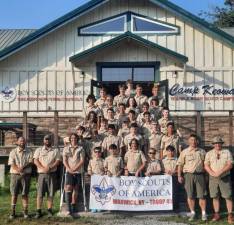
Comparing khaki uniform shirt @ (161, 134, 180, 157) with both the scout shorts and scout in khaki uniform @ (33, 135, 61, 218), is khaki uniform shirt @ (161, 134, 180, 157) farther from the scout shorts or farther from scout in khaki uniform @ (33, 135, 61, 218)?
scout in khaki uniform @ (33, 135, 61, 218)

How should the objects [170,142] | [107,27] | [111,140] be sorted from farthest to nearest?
[107,27], [111,140], [170,142]

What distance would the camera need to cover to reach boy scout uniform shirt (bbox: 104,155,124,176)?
502 inches

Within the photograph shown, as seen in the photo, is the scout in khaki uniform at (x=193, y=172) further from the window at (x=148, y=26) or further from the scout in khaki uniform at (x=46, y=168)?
the window at (x=148, y=26)

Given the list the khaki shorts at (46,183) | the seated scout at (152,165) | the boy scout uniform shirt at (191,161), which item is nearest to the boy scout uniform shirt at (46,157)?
the khaki shorts at (46,183)

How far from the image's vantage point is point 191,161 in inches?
493

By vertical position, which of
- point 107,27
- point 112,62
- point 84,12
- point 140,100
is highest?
point 84,12

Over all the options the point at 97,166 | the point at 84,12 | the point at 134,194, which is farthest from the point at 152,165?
the point at 84,12

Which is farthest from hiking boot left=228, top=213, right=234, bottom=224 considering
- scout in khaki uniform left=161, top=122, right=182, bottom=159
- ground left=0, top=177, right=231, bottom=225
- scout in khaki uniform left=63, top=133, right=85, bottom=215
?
scout in khaki uniform left=63, top=133, right=85, bottom=215

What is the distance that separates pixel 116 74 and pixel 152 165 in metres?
7.59

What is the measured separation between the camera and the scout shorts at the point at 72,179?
1268 cm

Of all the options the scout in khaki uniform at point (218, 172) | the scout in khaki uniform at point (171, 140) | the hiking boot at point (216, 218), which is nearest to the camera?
the hiking boot at point (216, 218)

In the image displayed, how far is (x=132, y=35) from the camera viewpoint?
19.1 metres

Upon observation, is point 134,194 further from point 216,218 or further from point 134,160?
point 216,218

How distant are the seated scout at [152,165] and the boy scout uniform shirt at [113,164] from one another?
1.99ft
